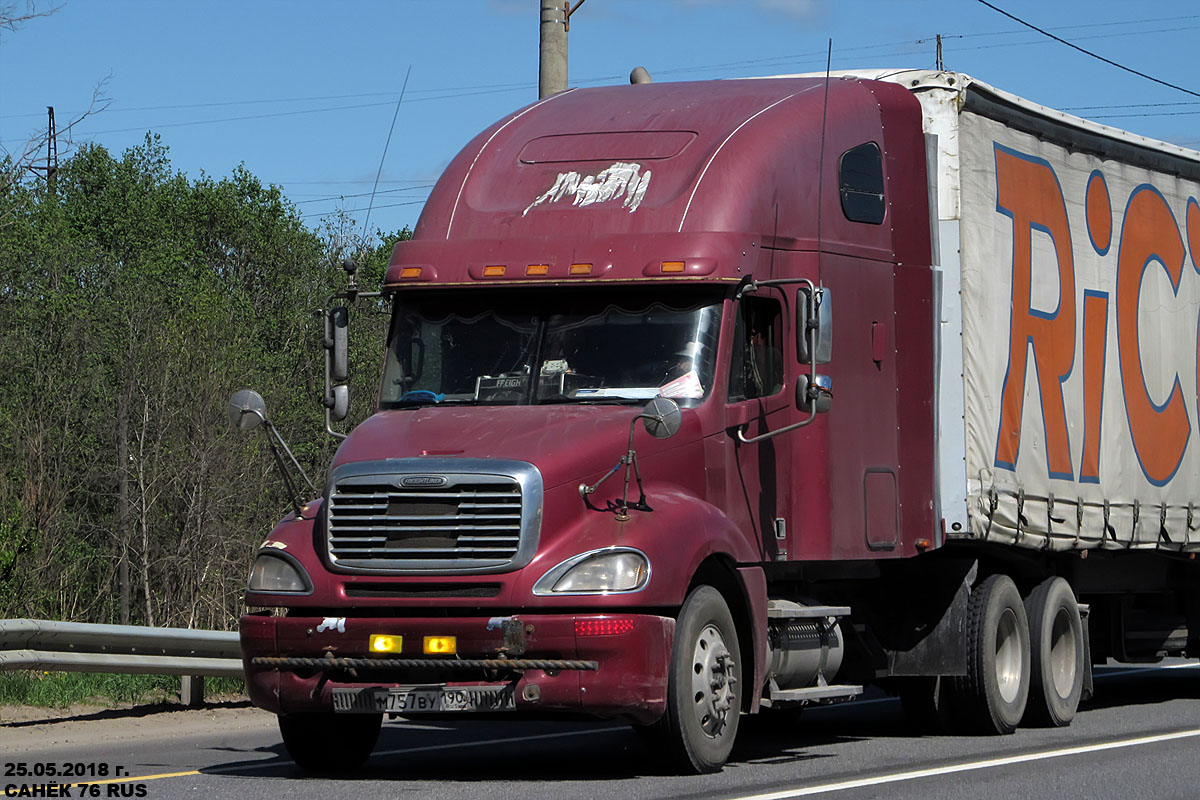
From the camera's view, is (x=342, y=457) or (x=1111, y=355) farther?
(x=1111, y=355)

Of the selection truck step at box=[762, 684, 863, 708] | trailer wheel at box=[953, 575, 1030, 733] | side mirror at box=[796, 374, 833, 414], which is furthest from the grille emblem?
trailer wheel at box=[953, 575, 1030, 733]

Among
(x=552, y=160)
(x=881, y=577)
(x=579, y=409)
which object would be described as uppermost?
(x=552, y=160)

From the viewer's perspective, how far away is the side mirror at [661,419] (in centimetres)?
973

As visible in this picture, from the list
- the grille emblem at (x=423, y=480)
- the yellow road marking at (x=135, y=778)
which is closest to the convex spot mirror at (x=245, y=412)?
the grille emblem at (x=423, y=480)

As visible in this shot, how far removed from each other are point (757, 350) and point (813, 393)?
21.5 inches

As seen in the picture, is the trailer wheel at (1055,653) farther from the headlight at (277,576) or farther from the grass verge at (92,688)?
the grass verge at (92,688)

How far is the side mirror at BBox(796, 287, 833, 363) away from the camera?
10.7m

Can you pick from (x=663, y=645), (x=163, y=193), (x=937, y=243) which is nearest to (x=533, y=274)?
(x=663, y=645)

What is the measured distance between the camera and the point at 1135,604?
16.4m

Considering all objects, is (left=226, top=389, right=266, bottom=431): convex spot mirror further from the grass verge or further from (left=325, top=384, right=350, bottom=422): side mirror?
the grass verge

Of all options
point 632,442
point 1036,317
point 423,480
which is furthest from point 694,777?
point 1036,317

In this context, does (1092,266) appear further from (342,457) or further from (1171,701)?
(342,457)

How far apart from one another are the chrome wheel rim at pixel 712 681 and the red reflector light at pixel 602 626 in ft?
2.04

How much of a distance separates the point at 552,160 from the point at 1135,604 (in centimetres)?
765
